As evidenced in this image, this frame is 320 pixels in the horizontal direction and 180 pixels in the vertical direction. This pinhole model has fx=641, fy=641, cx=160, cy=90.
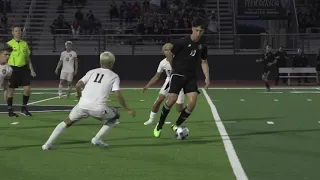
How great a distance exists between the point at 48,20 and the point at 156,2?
6623mm

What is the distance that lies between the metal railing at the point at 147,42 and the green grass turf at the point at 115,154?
21.0 meters

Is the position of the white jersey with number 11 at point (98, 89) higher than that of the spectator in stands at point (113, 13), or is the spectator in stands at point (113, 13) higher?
the spectator in stands at point (113, 13)

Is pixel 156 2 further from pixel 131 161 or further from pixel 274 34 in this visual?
pixel 131 161

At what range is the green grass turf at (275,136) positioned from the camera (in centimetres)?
789

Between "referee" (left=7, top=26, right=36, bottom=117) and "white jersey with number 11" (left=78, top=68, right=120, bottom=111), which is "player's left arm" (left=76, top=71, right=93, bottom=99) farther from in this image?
"referee" (left=7, top=26, right=36, bottom=117)

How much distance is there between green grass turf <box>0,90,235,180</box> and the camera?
24.9ft

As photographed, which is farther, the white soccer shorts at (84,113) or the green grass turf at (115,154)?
the white soccer shorts at (84,113)

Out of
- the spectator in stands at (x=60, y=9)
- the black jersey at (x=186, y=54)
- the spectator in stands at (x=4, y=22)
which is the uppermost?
the spectator in stands at (x=60, y=9)

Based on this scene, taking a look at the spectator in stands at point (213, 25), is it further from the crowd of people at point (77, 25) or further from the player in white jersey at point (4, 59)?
the player in white jersey at point (4, 59)

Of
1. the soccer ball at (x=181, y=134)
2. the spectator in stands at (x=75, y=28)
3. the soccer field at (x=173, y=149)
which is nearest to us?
the soccer field at (x=173, y=149)

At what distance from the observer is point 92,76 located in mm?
9125

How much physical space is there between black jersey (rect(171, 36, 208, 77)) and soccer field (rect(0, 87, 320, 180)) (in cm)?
116

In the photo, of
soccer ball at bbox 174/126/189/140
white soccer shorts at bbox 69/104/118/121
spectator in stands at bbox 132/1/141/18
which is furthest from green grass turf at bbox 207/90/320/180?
spectator in stands at bbox 132/1/141/18

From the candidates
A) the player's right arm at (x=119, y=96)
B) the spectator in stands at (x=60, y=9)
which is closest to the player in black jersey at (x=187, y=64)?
the player's right arm at (x=119, y=96)
